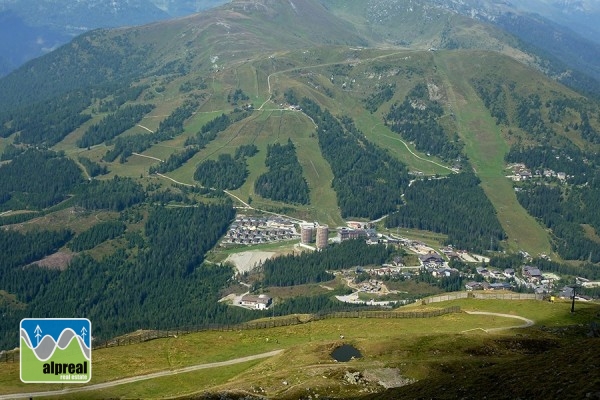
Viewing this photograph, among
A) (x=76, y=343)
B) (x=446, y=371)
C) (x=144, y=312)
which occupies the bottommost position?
(x=144, y=312)

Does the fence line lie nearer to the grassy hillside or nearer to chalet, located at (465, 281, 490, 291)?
the grassy hillside

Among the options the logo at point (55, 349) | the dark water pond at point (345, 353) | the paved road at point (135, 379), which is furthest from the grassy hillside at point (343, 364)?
the logo at point (55, 349)

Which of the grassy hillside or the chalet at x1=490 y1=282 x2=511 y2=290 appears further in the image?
the chalet at x1=490 y1=282 x2=511 y2=290

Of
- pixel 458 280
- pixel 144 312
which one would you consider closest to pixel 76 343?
pixel 144 312

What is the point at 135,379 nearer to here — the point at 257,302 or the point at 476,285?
the point at 257,302

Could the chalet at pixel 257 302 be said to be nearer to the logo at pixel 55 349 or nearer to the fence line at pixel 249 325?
the fence line at pixel 249 325

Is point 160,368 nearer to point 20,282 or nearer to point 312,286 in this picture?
point 312,286

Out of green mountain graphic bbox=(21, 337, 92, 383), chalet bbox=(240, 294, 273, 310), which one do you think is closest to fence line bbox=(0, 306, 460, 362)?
green mountain graphic bbox=(21, 337, 92, 383)
